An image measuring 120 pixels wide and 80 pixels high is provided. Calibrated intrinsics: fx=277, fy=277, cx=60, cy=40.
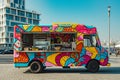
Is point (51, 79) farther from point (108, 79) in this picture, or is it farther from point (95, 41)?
point (95, 41)

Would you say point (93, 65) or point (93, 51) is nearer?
point (93, 51)

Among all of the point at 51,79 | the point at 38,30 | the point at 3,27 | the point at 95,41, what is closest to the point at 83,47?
the point at 95,41

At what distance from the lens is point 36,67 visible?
17.1m

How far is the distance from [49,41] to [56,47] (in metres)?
0.57

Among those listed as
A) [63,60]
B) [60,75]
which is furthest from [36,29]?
[60,75]

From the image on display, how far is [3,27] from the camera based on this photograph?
126562 mm

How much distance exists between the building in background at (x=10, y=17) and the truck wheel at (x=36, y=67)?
102m

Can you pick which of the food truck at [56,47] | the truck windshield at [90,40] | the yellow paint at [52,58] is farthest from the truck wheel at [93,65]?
the yellow paint at [52,58]

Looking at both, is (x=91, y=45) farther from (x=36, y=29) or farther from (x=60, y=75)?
(x=36, y=29)

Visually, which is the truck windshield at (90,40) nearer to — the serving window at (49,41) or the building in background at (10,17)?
the serving window at (49,41)

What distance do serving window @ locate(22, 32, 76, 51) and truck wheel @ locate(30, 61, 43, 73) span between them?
857mm

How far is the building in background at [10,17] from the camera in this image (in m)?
125

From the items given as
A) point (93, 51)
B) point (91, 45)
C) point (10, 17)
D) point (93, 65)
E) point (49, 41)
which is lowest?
point (93, 65)

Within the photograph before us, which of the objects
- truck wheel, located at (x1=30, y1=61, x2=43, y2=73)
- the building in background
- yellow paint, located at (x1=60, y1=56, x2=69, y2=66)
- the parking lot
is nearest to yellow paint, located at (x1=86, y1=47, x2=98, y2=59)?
the parking lot
